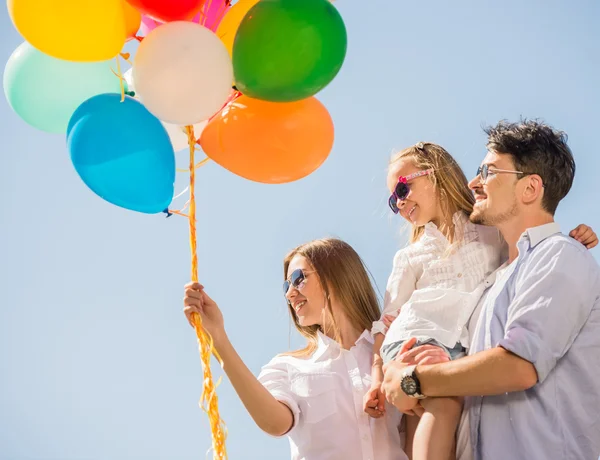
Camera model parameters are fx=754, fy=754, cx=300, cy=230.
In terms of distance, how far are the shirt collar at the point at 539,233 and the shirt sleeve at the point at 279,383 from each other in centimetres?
123

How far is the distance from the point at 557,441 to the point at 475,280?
83 centimetres

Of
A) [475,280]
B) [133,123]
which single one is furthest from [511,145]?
[133,123]

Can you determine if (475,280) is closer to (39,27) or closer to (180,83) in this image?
(180,83)

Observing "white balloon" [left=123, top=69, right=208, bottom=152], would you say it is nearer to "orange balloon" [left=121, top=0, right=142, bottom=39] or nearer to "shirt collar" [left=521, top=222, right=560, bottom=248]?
"orange balloon" [left=121, top=0, right=142, bottom=39]

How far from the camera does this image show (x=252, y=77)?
2840 millimetres

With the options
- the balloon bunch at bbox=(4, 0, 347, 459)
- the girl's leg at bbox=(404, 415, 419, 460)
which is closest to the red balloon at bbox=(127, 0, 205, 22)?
the balloon bunch at bbox=(4, 0, 347, 459)

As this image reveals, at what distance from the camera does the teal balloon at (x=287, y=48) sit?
9.08 ft

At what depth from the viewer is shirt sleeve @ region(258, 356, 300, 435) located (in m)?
3.30

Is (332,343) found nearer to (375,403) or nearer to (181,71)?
(375,403)

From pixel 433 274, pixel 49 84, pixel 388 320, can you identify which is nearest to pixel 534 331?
pixel 433 274

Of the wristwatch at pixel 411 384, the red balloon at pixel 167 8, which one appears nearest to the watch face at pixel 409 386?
the wristwatch at pixel 411 384

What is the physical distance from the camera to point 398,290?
3.39 metres

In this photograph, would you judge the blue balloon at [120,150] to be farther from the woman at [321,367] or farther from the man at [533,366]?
the man at [533,366]

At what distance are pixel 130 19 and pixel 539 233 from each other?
1775 mm
